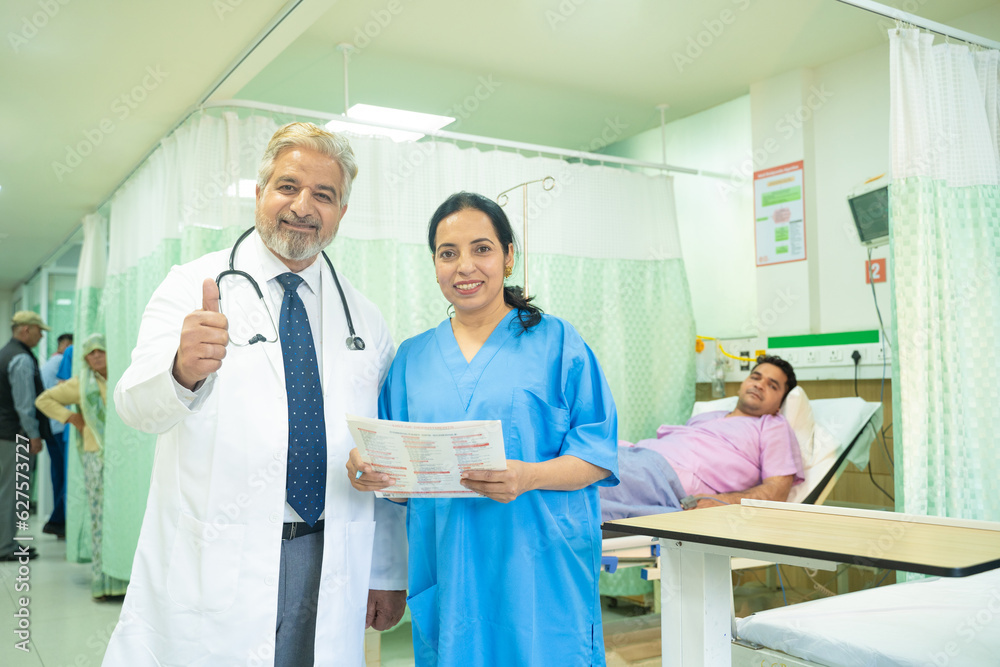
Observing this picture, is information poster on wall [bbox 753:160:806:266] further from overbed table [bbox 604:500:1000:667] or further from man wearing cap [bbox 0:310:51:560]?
man wearing cap [bbox 0:310:51:560]

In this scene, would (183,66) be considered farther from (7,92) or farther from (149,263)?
(149,263)

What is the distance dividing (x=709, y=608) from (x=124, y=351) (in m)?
3.58

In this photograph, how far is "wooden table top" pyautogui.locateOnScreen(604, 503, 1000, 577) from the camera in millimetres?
1243

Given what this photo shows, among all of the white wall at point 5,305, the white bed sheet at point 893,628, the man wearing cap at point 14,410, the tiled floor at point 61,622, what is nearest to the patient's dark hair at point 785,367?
the white bed sheet at point 893,628

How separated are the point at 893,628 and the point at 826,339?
233cm

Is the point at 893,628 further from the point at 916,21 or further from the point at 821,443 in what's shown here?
the point at 916,21

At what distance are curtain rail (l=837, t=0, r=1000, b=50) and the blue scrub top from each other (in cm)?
182

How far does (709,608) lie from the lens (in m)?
1.56

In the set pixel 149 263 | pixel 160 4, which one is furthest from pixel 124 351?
pixel 160 4

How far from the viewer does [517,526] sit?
1.48 metres

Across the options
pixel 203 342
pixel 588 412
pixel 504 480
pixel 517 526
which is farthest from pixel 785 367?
pixel 203 342

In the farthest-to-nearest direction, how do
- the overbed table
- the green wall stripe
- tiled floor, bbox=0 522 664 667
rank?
1. the green wall stripe
2. tiled floor, bbox=0 522 664 667
3. the overbed table

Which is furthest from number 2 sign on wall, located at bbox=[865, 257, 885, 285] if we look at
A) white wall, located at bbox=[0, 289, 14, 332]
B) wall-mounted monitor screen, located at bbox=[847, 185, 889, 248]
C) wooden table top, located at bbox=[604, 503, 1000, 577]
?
white wall, located at bbox=[0, 289, 14, 332]

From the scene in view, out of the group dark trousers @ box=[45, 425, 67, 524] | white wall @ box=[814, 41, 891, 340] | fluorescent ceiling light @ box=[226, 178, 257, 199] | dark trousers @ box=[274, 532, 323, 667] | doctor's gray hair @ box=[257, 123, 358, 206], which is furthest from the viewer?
dark trousers @ box=[45, 425, 67, 524]
